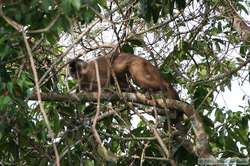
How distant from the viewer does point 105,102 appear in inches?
199

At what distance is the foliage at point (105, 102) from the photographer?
354cm

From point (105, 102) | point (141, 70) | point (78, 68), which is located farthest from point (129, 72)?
point (105, 102)

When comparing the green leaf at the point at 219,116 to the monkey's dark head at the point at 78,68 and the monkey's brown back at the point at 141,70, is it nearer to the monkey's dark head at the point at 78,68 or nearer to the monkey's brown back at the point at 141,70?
Answer: the monkey's brown back at the point at 141,70

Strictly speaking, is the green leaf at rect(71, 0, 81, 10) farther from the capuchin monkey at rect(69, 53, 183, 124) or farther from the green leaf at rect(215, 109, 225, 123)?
the capuchin monkey at rect(69, 53, 183, 124)

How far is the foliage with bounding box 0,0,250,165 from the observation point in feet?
11.6

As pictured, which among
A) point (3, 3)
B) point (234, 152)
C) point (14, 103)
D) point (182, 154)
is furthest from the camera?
point (182, 154)

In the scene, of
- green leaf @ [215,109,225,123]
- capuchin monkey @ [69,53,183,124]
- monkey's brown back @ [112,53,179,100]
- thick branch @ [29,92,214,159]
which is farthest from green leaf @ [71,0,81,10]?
monkey's brown back @ [112,53,179,100]

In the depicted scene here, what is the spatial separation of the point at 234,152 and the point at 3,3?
6.92 ft

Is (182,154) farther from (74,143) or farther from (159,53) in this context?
(159,53)

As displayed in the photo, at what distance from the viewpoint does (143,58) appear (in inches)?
264

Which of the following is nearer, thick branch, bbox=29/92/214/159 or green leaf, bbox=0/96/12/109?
green leaf, bbox=0/96/12/109

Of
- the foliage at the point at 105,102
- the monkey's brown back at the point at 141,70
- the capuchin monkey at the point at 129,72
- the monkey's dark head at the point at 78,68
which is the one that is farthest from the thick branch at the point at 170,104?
the monkey's dark head at the point at 78,68

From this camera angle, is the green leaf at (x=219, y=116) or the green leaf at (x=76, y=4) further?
the green leaf at (x=219, y=116)

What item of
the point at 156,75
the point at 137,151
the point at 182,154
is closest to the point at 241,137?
the point at 182,154
